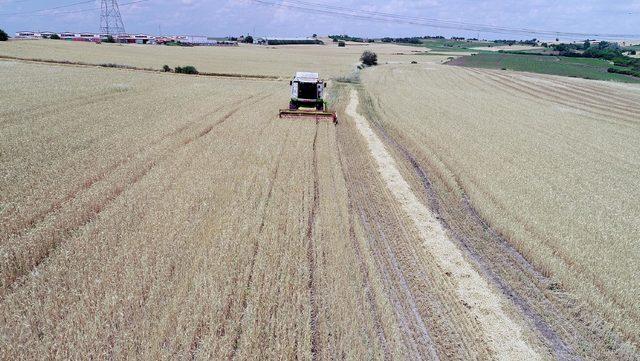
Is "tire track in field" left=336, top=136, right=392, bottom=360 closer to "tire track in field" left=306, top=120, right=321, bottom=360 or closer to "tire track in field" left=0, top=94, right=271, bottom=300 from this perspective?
"tire track in field" left=306, top=120, right=321, bottom=360

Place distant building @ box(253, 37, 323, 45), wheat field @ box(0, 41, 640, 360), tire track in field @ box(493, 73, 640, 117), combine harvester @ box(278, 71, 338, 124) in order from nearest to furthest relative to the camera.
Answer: wheat field @ box(0, 41, 640, 360) → combine harvester @ box(278, 71, 338, 124) → tire track in field @ box(493, 73, 640, 117) → distant building @ box(253, 37, 323, 45)

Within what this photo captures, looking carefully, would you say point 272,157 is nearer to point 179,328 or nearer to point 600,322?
point 179,328

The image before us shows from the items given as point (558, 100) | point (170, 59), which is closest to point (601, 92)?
point (558, 100)

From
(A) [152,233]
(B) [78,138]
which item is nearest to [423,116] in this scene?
(B) [78,138]

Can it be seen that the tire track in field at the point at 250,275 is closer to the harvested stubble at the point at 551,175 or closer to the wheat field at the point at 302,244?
the wheat field at the point at 302,244

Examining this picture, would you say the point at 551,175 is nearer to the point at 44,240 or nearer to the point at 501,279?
the point at 501,279

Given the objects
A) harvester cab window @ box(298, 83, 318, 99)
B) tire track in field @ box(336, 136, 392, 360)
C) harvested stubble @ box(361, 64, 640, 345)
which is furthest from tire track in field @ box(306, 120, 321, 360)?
harvester cab window @ box(298, 83, 318, 99)
